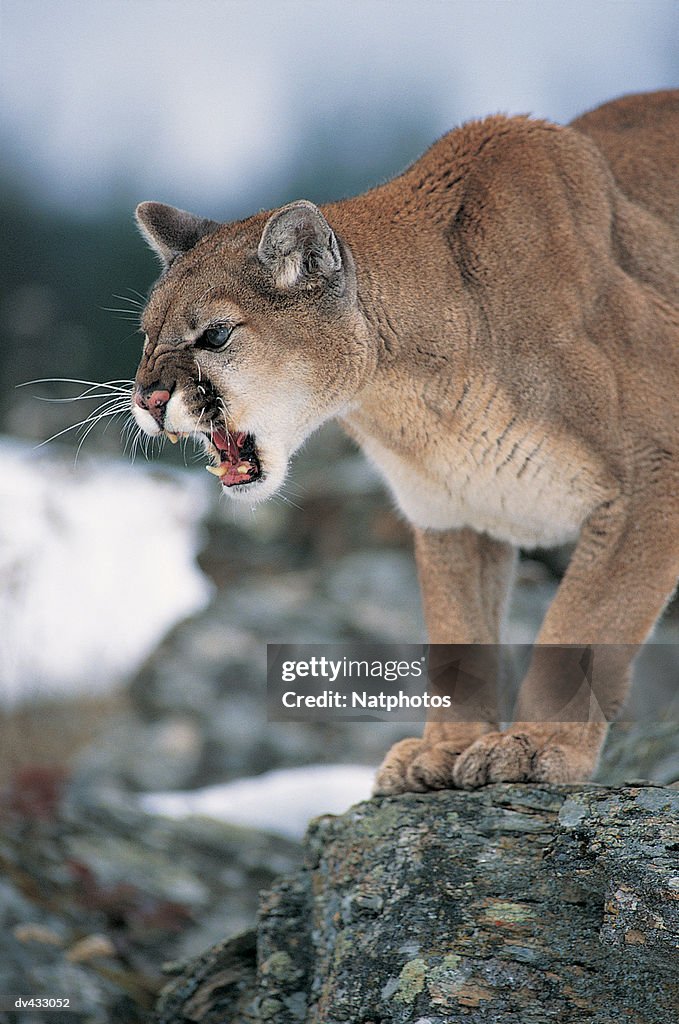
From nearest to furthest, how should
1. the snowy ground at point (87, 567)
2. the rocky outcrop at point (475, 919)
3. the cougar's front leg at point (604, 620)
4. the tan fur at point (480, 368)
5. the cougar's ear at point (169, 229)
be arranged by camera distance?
the rocky outcrop at point (475, 919), the tan fur at point (480, 368), the cougar's front leg at point (604, 620), the cougar's ear at point (169, 229), the snowy ground at point (87, 567)

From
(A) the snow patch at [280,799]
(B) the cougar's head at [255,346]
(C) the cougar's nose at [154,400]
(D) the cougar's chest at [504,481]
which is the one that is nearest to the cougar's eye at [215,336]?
(B) the cougar's head at [255,346]

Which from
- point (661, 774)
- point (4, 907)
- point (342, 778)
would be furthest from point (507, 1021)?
point (342, 778)

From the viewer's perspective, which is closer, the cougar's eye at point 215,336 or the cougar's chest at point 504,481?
the cougar's eye at point 215,336

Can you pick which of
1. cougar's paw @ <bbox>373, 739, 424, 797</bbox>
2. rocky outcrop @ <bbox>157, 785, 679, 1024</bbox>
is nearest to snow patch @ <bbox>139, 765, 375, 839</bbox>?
cougar's paw @ <bbox>373, 739, 424, 797</bbox>

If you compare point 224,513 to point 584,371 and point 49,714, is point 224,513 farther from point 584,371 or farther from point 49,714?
point 584,371

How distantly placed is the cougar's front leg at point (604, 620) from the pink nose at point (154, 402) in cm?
140

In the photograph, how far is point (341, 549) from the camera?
884 centimetres

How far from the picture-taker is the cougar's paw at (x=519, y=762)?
3568 mm

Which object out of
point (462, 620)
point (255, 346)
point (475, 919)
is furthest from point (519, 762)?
point (255, 346)

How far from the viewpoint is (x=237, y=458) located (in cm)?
365

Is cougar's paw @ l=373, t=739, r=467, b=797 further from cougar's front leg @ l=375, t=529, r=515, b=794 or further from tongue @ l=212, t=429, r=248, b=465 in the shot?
tongue @ l=212, t=429, r=248, b=465

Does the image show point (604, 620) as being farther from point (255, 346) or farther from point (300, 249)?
point (300, 249)

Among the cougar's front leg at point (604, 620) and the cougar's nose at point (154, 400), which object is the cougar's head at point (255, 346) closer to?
the cougar's nose at point (154, 400)

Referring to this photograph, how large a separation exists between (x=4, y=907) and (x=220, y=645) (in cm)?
361
